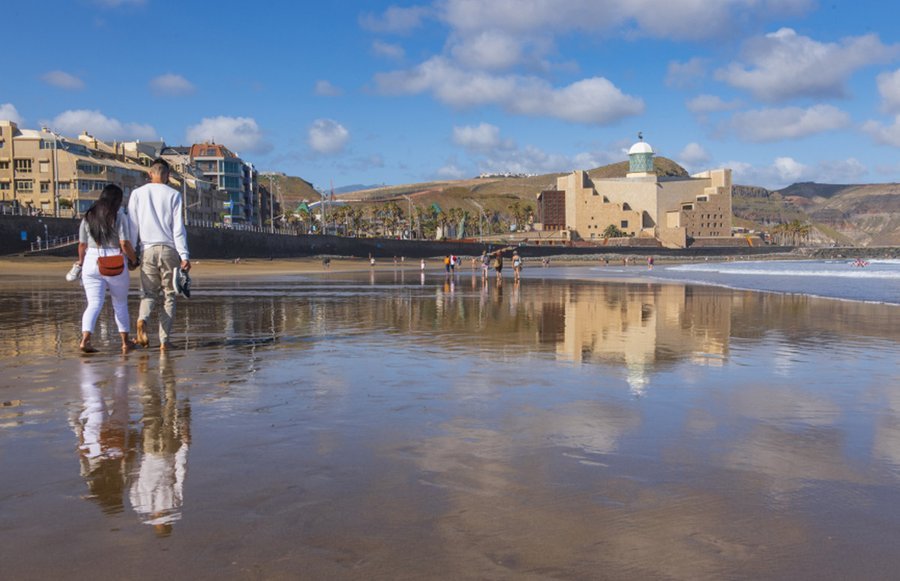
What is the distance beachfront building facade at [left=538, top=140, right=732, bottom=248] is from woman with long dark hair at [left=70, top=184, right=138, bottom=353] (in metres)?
175

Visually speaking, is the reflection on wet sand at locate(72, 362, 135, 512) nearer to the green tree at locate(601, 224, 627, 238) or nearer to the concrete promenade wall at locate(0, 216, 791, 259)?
the concrete promenade wall at locate(0, 216, 791, 259)

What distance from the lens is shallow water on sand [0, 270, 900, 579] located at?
328 centimetres

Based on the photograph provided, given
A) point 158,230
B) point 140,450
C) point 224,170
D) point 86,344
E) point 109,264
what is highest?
point 224,170

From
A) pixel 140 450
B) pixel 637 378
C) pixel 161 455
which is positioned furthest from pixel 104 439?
pixel 637 378

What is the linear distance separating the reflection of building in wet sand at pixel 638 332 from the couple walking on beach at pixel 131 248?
16.9 ft

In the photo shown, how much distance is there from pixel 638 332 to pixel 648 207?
184432 millimetres

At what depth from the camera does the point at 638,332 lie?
12922mm

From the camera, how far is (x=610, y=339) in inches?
461

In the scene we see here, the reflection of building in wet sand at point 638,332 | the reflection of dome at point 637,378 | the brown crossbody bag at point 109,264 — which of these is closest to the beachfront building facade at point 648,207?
the reflection of building in wet sand at point 638,332

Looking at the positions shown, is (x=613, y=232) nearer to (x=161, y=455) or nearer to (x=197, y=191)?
(x=197, y=191)

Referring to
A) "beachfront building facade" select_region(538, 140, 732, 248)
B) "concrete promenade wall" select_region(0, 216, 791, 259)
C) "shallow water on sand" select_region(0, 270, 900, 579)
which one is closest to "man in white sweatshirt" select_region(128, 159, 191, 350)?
"shallow water on sand" select_region(0, 270, 900, 579)

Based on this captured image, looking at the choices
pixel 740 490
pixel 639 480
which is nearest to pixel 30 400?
pixel 639 480

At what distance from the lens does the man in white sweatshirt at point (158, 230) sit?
938 cm

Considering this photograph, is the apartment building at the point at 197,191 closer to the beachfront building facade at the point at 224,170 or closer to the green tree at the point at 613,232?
the beachfront building facade at the point at 224,170
